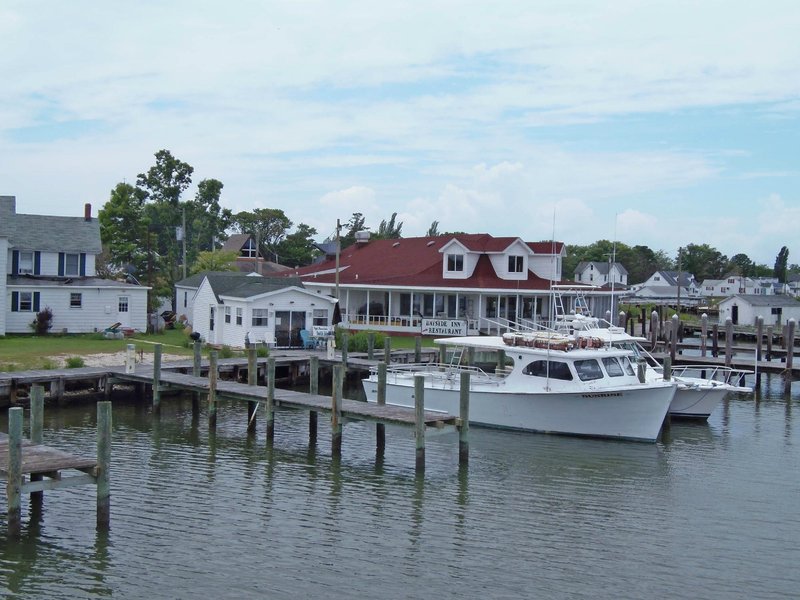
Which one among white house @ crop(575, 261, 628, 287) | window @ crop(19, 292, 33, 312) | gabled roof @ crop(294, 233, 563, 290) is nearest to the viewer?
window @ crop(19, 292, 33, 312)

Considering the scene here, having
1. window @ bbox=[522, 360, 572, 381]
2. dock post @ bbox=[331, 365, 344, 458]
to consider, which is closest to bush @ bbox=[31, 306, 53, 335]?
dock post @ bbox=[331, 365, 344, 458]

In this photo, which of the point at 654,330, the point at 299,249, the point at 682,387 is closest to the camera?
the point at 682,387

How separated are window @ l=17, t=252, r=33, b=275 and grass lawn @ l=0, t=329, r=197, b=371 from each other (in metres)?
4.27

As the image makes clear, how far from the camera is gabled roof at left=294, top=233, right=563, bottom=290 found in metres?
51.1

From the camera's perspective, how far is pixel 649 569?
52.4 ft

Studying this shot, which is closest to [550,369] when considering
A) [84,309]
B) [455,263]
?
[455,263]

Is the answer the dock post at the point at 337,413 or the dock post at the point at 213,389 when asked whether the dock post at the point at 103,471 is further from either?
the dock post at the point at 213,389

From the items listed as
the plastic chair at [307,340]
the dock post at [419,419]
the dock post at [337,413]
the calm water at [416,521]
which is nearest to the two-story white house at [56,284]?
the plastic chair at [307,340]

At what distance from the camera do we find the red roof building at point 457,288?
164 ft

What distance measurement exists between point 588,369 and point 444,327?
21.8 meters

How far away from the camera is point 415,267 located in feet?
180

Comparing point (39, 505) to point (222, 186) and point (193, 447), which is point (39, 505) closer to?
point (193, 447)

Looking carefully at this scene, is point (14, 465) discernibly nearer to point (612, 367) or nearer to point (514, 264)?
point (612, 367)

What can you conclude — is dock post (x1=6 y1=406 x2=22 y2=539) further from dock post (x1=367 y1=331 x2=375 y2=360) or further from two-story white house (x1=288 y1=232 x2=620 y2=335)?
two-story white house (x1=288 y1=232 x2=620 y2=335)
